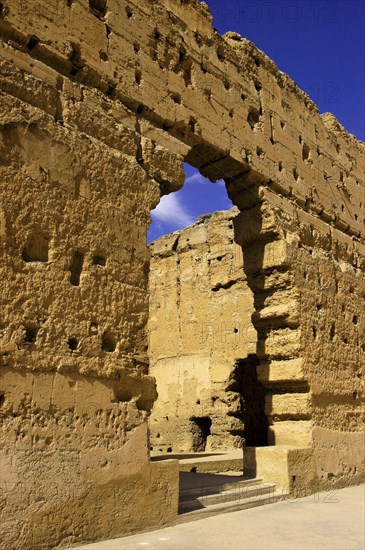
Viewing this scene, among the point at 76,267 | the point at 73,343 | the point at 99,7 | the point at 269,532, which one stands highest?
the point at 99,7

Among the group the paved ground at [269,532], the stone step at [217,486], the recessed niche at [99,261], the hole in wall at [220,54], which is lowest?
the paved ground at [269,532]

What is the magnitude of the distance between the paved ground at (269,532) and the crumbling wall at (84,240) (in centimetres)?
27

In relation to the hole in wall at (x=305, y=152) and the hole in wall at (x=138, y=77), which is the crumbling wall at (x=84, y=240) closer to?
the hole in wall at (x=138, y=77)

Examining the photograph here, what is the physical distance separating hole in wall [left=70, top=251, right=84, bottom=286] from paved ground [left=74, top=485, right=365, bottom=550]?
2.13 meters

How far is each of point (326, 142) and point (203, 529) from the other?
22.5ft

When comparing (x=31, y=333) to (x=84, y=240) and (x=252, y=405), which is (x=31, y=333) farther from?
(x=252, y=405)

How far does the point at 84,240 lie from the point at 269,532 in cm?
309

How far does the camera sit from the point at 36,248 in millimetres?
4594

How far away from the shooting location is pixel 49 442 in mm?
4316

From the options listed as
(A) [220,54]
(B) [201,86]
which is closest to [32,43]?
(B) [201,86]

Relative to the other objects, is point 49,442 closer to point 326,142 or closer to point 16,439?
point 16,439

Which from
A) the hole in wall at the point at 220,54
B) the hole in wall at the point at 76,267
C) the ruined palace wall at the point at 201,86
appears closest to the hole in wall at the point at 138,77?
the ruined palace wall at the point at 201,86

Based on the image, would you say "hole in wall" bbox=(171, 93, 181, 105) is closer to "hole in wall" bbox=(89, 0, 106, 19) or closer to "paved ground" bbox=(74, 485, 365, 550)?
"hole in wall" bbox=(89, 0, 106, 19)

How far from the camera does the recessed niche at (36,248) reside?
452 centimetres
